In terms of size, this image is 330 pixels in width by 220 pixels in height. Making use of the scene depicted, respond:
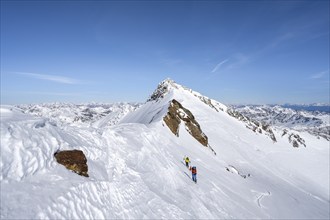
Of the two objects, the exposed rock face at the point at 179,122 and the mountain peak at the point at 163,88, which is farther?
the mountain peak at the point at 163,88

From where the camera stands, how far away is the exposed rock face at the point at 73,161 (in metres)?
14.4

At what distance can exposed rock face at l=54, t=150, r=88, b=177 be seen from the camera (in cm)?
1441

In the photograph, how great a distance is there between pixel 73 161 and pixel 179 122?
109 feet

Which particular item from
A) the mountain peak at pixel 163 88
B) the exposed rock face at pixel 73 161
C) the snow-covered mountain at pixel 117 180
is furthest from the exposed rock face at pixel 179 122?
the mountain peak at pixel 163 88

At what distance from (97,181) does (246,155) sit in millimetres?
48199

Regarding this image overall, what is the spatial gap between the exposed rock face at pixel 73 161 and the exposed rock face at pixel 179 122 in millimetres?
26949

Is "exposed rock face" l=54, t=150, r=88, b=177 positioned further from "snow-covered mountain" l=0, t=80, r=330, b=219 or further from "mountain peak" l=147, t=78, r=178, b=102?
"mountain peak" l=147, t=78, r=178, b=102

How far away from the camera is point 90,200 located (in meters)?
13.2

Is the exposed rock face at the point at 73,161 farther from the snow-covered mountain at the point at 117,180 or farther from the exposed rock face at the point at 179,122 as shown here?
the exposed rock face at the point at 179,122

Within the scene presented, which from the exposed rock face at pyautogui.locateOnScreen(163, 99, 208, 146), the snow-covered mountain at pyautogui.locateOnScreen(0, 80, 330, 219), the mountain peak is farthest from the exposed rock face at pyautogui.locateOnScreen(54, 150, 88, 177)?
the mountain peak

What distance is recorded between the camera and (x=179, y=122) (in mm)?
47031

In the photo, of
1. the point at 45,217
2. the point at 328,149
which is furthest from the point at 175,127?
the point at 328,149

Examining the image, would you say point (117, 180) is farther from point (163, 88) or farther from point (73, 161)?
point (163, 88)

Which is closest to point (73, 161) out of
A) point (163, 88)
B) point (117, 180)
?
point (117, 180)
